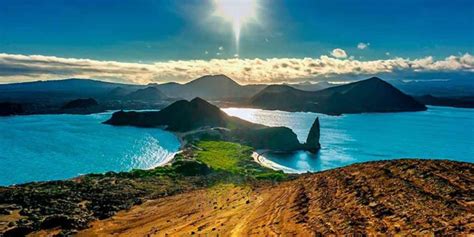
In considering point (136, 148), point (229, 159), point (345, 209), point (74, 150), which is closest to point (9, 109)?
point (74, 150)

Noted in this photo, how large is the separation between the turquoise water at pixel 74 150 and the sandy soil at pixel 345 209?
167 ft

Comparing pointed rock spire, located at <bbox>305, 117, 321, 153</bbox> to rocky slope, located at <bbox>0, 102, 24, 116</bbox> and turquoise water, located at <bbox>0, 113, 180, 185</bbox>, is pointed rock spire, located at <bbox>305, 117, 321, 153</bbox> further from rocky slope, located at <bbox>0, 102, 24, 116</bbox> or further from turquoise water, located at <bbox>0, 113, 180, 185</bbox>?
rocky slope, located at <bbox>0, 102, 24, 116</bbox>

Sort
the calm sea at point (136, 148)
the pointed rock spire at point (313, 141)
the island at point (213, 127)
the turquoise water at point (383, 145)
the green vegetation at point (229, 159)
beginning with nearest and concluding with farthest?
the green vegetation at point (229, 159)
the calm sea at point (136, 148)
the turquoise water at point (383, 145)
the island at point (213, 127)
the pointed rock spire at point (313, 141)

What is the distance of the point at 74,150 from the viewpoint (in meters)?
93.1

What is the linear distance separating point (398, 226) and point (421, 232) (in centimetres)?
83

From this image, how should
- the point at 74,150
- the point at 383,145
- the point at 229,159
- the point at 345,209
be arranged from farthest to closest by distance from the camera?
the point at 383,145 < the point at 74,150 < the point at 229,159 < the point at 345,209

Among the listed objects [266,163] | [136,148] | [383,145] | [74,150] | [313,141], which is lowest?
[383,145]

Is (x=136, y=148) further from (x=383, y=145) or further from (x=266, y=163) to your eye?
(x=383, y=145)

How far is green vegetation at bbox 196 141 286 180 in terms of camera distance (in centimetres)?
6071

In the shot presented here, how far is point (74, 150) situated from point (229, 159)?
43.2 metres

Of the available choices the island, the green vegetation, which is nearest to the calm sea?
the island

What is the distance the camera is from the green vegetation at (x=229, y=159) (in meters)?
60.7

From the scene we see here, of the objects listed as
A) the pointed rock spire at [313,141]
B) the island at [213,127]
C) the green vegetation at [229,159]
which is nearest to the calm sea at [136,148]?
the pointed rock spire at [313,141]

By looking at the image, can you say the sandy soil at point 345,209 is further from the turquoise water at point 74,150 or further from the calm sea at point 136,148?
the calm sea at point 136,148
